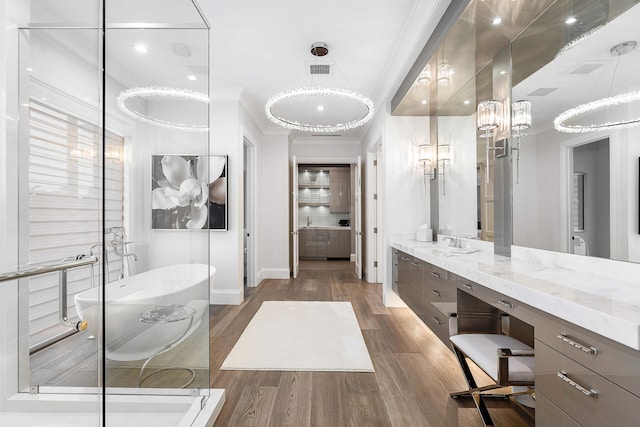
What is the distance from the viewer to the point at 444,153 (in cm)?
366

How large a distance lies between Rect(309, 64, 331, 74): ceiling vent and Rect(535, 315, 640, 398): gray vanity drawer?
10.3 ft

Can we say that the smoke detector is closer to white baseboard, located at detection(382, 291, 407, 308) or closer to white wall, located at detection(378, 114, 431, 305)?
white wall, located at detection(378, 114, 431, 305)

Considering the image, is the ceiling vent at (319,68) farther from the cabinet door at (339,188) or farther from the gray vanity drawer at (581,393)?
the cabinet door at (339,188)

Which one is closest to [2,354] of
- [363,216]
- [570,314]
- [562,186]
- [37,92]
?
[37,92]

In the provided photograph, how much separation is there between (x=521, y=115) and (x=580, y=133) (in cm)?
55

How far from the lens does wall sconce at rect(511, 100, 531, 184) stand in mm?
2162

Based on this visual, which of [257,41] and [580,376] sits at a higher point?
[257,41]

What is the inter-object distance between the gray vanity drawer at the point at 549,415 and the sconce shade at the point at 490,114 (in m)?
1.92

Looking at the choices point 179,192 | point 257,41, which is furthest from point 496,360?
point 257,41

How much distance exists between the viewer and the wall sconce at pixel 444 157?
3541mm

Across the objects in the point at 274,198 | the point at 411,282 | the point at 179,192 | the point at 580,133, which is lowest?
the point at 411,282

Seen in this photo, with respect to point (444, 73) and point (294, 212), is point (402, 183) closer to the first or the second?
point (444, 73)

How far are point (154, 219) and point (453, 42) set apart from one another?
96.0 inches

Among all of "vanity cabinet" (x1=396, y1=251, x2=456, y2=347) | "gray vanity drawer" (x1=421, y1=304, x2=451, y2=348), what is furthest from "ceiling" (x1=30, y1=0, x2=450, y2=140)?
"gray vanity drawer" (x1=421, y1=304, x2=451, y2=348)
